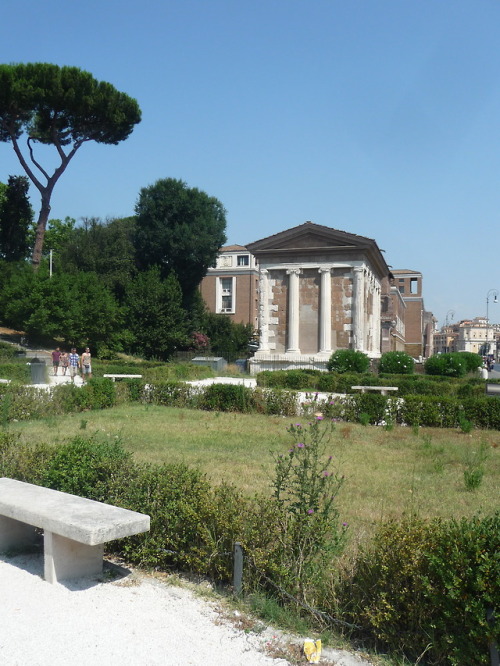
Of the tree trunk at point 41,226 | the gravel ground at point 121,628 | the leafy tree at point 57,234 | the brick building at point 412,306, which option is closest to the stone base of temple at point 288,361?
the tree trunk at point 41,226

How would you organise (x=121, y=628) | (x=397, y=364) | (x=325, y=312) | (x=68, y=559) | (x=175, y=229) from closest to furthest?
(x=121, y=628) < (x=68, y=559) < (x=397, y=364) < (x=325, y=312) < (x=175, y=229)

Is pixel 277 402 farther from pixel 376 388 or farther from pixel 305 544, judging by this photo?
pixel 305 544

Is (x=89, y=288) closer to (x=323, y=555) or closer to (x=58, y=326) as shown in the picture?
(x=58, y=326)

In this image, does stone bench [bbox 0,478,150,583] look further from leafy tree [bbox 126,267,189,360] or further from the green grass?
leafy tree [bbox 126,267,189,360]

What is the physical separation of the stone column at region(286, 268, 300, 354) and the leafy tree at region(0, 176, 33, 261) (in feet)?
73.2

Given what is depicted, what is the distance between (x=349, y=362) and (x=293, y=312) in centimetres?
423

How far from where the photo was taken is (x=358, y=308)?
26.5m

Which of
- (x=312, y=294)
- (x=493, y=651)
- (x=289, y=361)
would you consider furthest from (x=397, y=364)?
(x=493, y=651)

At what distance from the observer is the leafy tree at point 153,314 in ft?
128

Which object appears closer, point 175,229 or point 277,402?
point 277,402

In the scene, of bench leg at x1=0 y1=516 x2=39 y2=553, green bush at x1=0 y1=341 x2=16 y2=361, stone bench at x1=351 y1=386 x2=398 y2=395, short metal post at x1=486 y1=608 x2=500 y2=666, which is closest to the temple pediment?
stone bench at x1=351 y1=386 x2=398 y2=395

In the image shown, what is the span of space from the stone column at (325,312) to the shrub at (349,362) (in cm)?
178

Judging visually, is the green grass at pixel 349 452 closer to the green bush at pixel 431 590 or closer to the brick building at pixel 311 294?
the green bush at pixel 431 590

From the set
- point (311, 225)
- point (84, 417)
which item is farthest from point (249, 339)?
point (84, 417)
